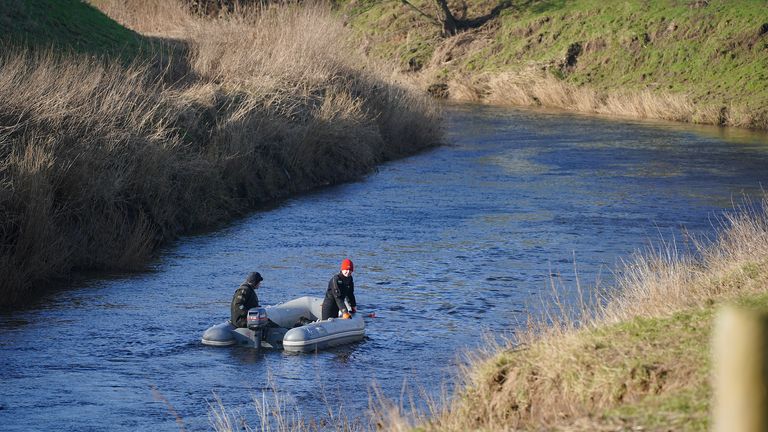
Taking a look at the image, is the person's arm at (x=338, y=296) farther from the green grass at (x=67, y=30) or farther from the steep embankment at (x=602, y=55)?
the steep embankment at (x=602, y=55)

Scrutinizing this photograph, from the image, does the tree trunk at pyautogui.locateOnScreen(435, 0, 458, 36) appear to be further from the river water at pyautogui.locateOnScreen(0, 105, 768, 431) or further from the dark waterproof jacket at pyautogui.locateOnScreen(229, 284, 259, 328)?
the dark waterproof jacket at pyautogui.locateOnScreen(229, 284, 259, 328)

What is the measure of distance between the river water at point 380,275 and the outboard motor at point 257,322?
0.27 meters

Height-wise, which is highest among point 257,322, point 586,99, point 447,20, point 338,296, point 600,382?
point 447,20

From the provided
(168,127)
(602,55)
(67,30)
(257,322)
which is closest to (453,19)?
(602,55)

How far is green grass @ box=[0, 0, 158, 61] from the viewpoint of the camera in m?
27.7

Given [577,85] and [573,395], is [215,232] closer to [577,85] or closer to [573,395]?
[573,395]

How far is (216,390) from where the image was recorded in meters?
12.2

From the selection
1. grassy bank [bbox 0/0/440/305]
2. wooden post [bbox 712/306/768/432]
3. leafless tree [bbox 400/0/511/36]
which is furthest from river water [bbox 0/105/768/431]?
leafless tree [bbox 400/0/511/36]

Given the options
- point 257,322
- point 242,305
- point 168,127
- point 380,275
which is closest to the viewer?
point 257,322

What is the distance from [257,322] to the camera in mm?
13852

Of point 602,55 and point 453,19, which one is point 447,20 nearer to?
point 453,19

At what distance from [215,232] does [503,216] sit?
20.9 feet

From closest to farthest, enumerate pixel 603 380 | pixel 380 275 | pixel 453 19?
1. pixel 603 380
2. pixel 380 275
3. pixel 453 19

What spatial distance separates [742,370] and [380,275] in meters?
16.3
